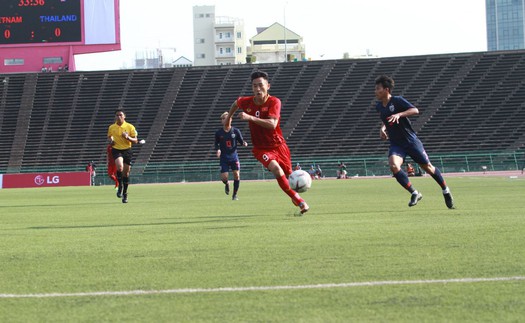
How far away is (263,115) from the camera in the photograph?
13352 mm

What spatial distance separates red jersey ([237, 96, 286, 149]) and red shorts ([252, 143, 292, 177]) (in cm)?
7

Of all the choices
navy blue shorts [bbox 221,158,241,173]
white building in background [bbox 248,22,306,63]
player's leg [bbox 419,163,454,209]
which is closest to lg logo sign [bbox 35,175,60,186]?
navy blue shorts [bbox 221,158,241,173]

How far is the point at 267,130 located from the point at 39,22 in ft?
167

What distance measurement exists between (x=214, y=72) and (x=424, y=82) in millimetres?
16743

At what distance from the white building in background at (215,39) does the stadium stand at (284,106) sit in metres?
103

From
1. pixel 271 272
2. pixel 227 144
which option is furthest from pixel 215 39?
pixel 271 272

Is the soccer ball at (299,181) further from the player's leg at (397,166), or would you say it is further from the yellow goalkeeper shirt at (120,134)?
the yellow goalkeeper shirt at (120,134)

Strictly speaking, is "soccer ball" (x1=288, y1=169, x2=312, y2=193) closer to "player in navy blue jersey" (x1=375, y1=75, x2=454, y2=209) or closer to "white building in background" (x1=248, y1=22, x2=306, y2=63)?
"player in navy blue jersey" (x1=375, y1=75, x2=454, y2=209)

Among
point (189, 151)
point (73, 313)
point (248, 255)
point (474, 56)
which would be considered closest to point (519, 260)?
point (248, 255)

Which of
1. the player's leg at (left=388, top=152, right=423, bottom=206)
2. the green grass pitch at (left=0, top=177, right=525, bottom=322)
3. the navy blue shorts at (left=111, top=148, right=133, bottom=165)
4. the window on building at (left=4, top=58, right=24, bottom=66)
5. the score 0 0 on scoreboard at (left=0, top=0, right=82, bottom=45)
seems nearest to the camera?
the green grass pitch at (left=0, top=177, right=525, bottom=322)

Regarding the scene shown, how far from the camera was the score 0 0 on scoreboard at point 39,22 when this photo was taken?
60.7 m

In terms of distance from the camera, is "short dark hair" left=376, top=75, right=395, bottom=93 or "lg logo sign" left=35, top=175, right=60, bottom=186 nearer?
"short dark hair" left=376, top=75, right=395, bottom=93

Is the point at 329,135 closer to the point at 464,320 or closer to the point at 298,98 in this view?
the point at 298,98

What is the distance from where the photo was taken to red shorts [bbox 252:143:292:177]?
1348 centimetres
